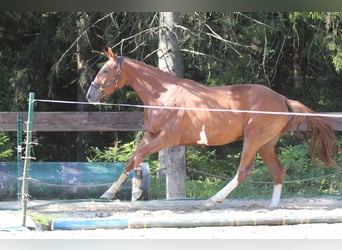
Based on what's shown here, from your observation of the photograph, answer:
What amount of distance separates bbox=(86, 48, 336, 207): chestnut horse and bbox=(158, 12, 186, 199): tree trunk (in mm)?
1365

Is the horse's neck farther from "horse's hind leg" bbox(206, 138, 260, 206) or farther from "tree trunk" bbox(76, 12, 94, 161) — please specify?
"tree trunk" bbox(76, 12, 94, 161)

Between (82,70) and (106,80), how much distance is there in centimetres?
543

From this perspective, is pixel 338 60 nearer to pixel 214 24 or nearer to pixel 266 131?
pixel 214 24

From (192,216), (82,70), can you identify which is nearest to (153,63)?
(82,70)

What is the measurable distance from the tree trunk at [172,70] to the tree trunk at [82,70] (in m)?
3.19

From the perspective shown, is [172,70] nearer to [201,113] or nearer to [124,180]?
[201,113]

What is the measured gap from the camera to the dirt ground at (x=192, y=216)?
216 inches

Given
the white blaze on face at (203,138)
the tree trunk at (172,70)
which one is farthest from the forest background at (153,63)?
the white blaze on face at (203,138)

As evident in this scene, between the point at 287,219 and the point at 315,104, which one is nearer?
the point at 287,219

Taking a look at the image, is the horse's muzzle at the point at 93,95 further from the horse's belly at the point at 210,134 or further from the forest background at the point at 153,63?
the forest background at the point at 153,63

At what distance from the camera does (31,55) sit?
521 inches

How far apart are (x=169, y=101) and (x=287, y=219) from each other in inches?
86.9

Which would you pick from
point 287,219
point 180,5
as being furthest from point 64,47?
point 287,219

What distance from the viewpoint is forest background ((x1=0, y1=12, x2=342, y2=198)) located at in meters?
11.1
